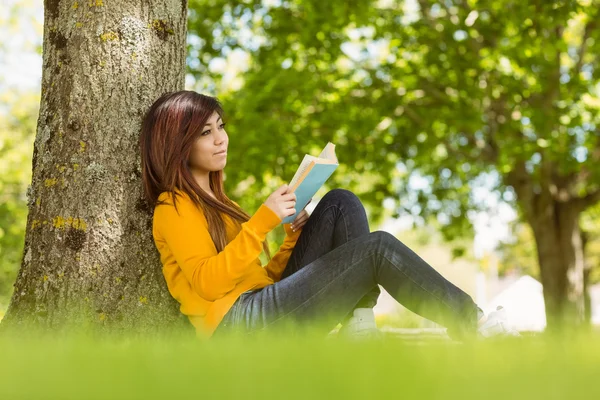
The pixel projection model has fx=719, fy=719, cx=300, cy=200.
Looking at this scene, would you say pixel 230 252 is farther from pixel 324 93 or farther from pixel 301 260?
pixel 324 93

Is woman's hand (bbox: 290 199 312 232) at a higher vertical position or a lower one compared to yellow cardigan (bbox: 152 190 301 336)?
higher

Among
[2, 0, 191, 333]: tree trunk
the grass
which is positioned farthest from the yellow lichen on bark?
the grass

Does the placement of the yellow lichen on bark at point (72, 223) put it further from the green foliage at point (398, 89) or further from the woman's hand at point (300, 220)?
the green foliage at point (398, 89)

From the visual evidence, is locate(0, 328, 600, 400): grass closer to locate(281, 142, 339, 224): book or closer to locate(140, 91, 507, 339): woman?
locate(140, 91, 507, 339): woman

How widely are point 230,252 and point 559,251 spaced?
10591 millimetres

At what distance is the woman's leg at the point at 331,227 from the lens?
12.9 feet

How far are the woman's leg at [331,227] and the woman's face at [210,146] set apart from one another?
62 centimetres

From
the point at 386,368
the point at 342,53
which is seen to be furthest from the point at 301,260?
the point at 342,53

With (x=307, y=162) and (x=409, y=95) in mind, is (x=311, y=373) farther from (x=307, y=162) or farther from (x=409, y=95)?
(x=409, y=95)

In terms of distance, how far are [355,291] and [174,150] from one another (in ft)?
3.92

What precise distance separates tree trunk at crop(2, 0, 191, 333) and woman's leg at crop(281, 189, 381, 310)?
77 centimetres

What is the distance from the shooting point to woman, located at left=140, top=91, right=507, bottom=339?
11.4 feet

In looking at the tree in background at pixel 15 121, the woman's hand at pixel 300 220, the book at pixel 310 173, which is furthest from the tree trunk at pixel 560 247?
the tree in background at pixel 15 121

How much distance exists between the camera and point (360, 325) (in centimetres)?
367
